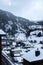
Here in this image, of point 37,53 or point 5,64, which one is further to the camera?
point 5,64

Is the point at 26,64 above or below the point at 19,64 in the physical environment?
above

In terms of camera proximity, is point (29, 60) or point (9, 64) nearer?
point (29, 60)

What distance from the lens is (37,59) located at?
15.2m

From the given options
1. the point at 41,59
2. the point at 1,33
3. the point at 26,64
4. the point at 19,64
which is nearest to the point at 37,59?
the point at 41,59

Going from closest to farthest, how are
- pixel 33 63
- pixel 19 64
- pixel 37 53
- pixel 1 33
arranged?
pixel 1 33 → pixel 33 63 → pixel 37 53 → pixel 19 64

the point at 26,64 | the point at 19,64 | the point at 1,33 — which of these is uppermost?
the point at 1,33

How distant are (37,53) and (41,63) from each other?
3.80ft

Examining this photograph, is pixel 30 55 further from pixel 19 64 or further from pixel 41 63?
pixel 19 64

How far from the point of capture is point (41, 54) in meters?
16.2

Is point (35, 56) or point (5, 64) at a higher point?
point (35, 56)

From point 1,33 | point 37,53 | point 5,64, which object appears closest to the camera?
point 1,33

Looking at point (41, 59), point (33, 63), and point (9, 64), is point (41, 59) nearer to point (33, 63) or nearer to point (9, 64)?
point (33, 63)

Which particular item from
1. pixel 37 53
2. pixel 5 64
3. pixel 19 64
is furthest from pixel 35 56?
pixel 19 64

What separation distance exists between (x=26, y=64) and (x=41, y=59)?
4.99ft
